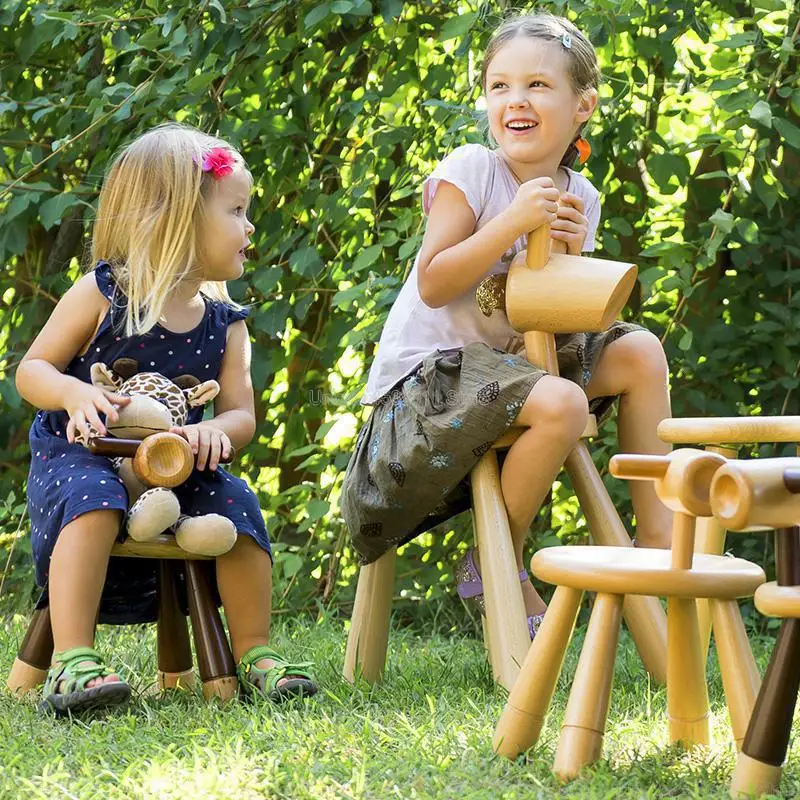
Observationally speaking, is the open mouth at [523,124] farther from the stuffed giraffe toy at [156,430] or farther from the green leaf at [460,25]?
the stuffed giraffe toy at [156,430]

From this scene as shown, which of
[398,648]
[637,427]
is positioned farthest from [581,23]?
[398,648]

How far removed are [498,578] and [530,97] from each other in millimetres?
862

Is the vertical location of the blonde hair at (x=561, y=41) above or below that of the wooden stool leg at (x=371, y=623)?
above

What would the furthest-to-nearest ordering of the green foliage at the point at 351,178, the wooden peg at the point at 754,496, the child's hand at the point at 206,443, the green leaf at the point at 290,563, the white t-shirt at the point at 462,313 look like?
the green leaf at the point at 290,563 < the green foliage at the point at 351,178 < the white t-shirt at the point at 462,313 < the child's hand at the point at 206,443 < the wooden peg at the point at 754,496

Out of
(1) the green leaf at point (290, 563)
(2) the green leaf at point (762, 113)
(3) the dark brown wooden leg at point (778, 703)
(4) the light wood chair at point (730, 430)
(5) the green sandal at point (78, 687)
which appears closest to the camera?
(3) the dark brown wooden leg at point (778, 703)

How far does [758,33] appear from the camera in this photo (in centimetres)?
276

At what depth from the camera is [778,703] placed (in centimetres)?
149

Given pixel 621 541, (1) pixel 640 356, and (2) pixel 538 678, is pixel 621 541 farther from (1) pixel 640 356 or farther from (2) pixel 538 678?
(2) pixel 538 678

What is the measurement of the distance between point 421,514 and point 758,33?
1.34m

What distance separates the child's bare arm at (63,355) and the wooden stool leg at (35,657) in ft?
1.25

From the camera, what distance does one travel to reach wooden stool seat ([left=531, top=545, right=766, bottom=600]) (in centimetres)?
152

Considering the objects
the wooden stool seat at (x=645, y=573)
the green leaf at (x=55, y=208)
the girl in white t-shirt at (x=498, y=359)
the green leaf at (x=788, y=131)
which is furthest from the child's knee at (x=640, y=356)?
the green leaf at (x=55, y=208)

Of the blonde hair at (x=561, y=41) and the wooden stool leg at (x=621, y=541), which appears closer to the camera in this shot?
the wooden stool leg at (x=621, y=541)

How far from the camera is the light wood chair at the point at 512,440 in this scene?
212 cm
